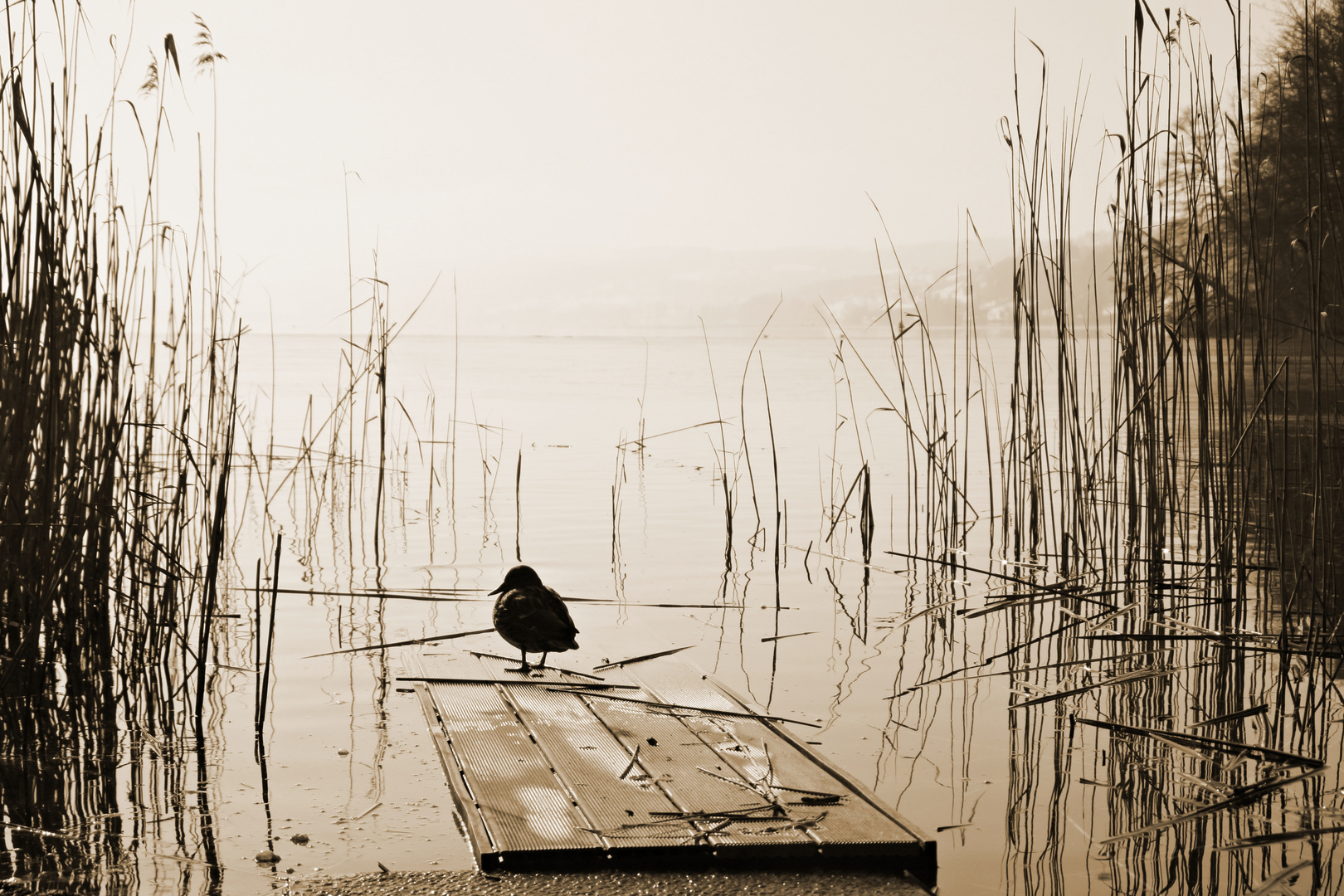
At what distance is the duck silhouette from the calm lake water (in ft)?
0.21

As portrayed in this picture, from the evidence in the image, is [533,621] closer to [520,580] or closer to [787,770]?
[520,580]

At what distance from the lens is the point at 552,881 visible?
5.56 feet

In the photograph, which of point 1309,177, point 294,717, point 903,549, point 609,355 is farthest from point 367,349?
point 609,355

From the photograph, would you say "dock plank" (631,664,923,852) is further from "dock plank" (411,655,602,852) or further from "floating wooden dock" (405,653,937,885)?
"dock plank" (411,655,602,852)

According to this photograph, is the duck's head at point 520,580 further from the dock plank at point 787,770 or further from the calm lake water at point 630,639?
the dock plank at point 787,770

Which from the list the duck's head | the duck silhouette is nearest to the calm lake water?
the duck silhouette

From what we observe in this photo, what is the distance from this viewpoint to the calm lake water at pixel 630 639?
1.96 meters

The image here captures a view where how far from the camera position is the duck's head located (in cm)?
301

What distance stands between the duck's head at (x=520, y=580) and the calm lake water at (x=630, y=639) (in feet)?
0.59

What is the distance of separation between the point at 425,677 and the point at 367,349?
1713 mm

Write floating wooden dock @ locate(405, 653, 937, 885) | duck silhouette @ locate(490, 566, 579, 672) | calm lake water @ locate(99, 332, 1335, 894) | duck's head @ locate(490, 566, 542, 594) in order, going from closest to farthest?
1. floating wooden dock @ locate(405, 653, 937, 885)
2. calm lake water @ locate(99, 332, 1335, 894)
3. duck silhouette @ locate(490, 566, 579, 672)
4. duck's head @ locate(490, 566, 542, 594)

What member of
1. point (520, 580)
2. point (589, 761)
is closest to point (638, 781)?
point (589, 761)

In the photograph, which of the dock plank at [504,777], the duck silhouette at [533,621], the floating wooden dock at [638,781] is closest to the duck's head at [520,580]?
the duck silhouette at [533,621]

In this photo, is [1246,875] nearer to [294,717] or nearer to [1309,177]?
[1309,177]
